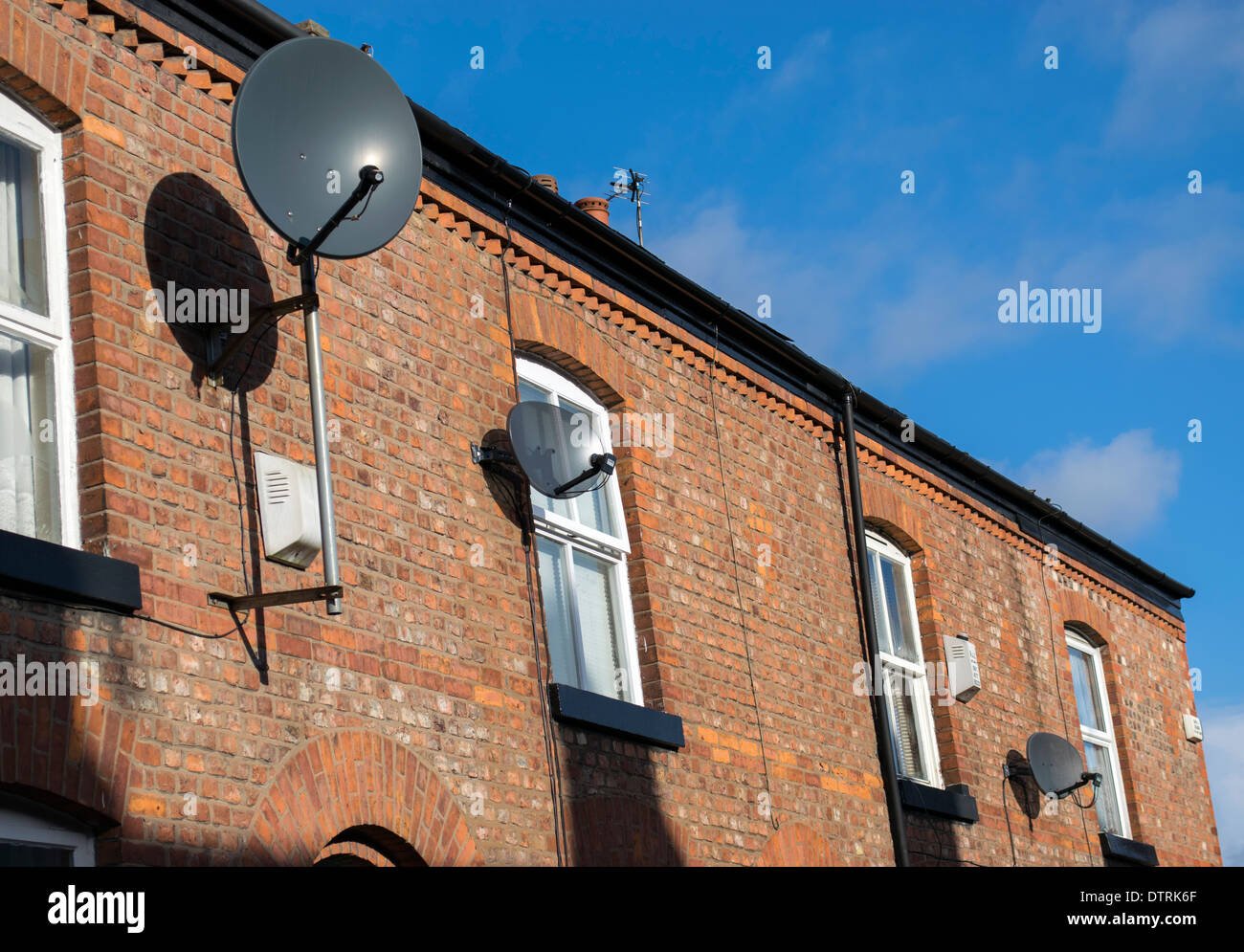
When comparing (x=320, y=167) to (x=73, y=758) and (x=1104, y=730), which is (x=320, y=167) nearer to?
(x=73, y=758)

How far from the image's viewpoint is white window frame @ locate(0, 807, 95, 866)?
539 cm

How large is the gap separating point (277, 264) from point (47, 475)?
1.77 meters

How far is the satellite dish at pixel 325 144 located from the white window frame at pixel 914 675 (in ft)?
20.4

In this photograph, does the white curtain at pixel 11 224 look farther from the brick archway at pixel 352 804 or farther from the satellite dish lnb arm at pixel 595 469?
the satellite dish lnb arm at pixel 595 469

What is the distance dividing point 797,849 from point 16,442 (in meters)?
5.89

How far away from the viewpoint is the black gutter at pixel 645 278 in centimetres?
744

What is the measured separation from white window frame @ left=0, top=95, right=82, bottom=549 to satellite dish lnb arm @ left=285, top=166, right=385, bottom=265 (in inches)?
37.7

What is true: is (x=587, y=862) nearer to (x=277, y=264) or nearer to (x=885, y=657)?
(x=277, y=264)

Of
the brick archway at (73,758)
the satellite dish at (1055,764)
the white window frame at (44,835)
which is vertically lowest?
the white window frame at (44,835)

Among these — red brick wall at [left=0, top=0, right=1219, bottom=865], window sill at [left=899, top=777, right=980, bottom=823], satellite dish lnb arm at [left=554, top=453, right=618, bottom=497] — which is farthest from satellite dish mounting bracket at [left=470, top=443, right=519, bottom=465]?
window sill at [left=899, top=777, right=980, bottom=823]

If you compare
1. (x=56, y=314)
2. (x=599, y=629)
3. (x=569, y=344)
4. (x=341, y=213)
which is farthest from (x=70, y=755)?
(x=569, y=344)

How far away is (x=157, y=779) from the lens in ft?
18.9

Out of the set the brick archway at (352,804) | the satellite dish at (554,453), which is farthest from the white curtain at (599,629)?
the brick archway at (352,804)

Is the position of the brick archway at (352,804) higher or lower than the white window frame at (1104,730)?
lower
